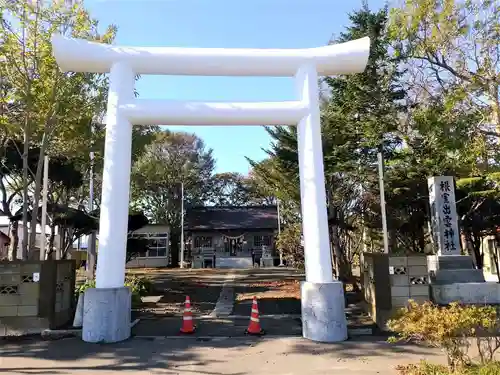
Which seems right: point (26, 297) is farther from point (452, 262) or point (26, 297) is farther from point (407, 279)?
point (452, 262)

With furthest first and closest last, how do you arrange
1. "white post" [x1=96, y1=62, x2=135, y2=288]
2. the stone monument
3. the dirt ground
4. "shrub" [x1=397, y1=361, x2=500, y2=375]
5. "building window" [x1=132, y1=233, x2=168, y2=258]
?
"building window" [x1=132, y1=233, x2=168, y2=258] → the dirt ground → the stone monument → "white post" [x1=96, y1=62, x2=135, y2=288] → "shrub" [x1=397, y1=361, x2=500, y2=375]

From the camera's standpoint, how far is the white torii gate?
8.18 m

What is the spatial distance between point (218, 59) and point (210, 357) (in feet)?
19.1

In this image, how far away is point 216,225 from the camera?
118ft

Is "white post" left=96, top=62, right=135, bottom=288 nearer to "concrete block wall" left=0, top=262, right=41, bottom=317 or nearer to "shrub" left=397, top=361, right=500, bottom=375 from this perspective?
"concrete block wall" left=0, top=262, right=41, bottom=317

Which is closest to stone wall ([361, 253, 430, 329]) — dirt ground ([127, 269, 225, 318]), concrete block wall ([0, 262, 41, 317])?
dirt ground ([127, 269, 225, 318])

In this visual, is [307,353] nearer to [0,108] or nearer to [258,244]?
[0,108]

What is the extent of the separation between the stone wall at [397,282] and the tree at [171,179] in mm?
28049

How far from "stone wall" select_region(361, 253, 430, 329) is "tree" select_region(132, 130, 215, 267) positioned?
92.0 ft

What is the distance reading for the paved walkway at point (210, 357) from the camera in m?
6.43

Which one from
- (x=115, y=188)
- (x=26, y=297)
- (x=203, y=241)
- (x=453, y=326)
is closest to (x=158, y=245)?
(x=203, y=241)

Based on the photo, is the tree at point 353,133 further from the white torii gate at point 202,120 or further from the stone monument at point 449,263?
the white torii gate at point 202,120

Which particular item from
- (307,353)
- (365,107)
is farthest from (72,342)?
(365,107)

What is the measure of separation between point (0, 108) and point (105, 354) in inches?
288
